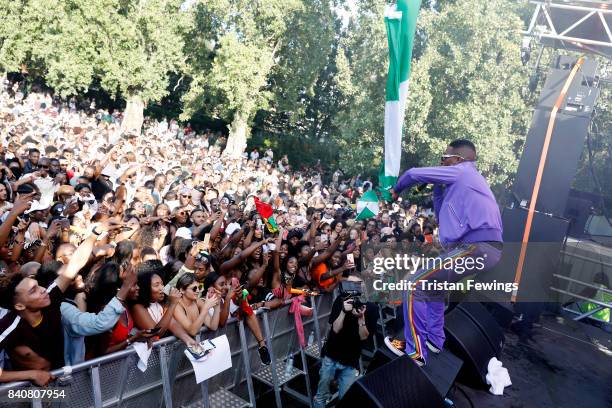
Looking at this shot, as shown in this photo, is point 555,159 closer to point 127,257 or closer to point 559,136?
point 559,136

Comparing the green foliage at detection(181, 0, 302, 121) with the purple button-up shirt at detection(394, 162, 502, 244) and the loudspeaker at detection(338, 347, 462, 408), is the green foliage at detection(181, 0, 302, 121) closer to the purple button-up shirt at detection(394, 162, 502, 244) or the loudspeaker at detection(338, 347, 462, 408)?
the purple button-up shirt at detection(394, 162, 502, 244)

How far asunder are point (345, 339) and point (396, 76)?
9.75 feet

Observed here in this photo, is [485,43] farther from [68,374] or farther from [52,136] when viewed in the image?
[68,374]

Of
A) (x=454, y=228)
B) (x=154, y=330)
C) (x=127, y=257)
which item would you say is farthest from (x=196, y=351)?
(x=454, y=228)

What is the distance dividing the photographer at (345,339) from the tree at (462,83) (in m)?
14.3

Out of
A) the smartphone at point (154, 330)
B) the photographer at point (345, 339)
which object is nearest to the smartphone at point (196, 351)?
the smartphone at point (154, 330)

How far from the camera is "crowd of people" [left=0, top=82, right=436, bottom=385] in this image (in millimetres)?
3545

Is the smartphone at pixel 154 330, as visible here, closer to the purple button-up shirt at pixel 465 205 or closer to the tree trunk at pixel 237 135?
the purple button-up shirt at pixel 465 205

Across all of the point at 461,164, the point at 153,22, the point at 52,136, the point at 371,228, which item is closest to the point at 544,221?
the point at 371,228

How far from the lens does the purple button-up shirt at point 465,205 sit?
4.20m

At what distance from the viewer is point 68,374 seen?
3275 mm

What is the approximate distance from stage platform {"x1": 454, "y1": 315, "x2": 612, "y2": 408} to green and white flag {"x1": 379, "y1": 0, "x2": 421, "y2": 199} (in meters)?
3.03

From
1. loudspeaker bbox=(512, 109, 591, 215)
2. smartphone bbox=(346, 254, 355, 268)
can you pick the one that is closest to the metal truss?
loudspeaker bbox=(512, 109, 591, 215)

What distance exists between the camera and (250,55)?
22641 mm
